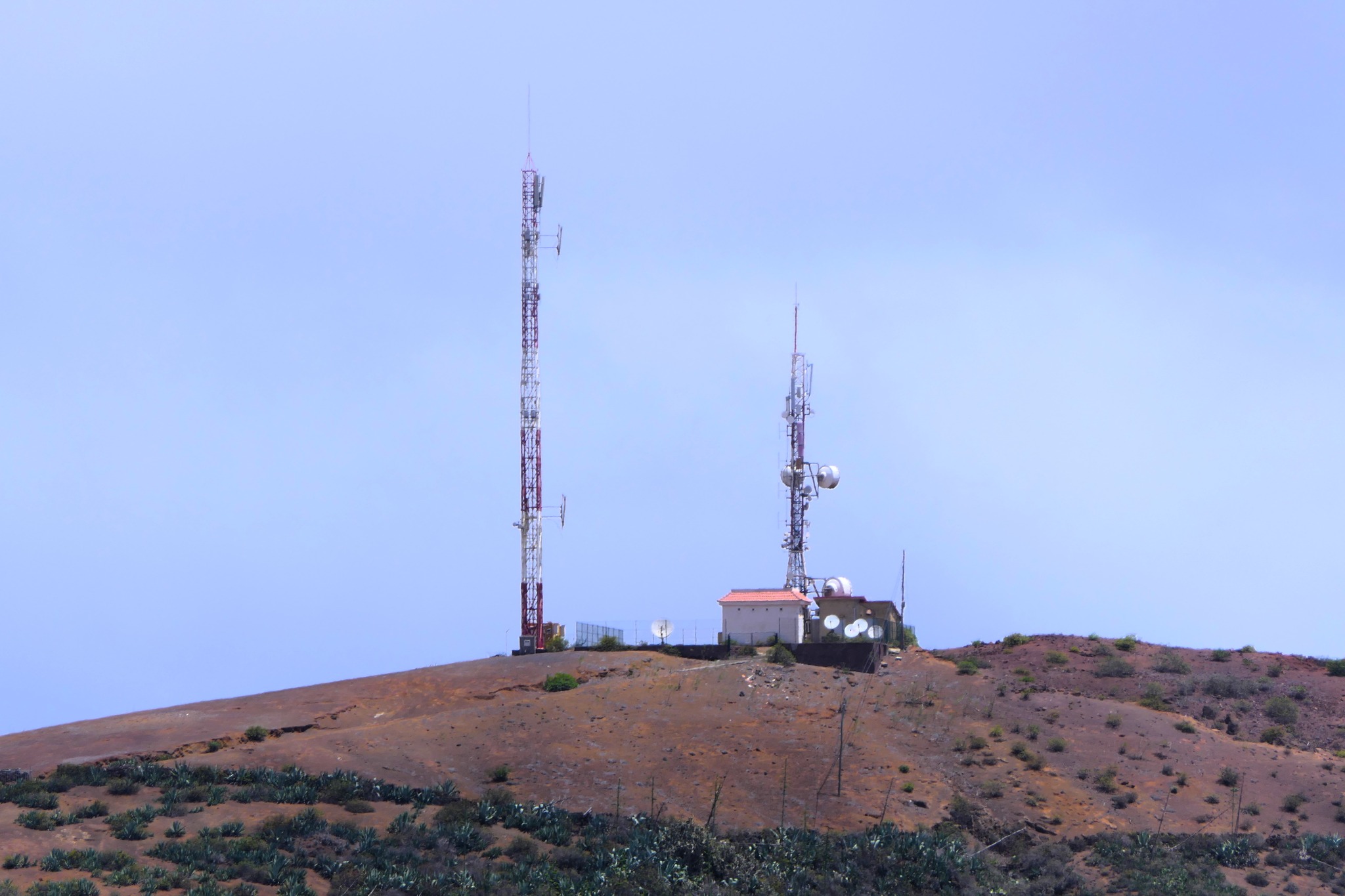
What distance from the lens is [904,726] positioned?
4303 cm

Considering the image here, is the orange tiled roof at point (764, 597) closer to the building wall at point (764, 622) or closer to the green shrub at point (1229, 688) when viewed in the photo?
the building wall at point (764, 622)

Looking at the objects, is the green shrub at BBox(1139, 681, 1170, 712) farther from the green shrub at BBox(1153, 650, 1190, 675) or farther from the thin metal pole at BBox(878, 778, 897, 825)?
the thin metal pole at BBox(878, 778, 897, 825)

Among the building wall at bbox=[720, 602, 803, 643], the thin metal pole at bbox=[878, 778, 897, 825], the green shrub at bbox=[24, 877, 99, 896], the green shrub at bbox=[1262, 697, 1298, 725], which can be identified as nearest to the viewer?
the green shrub at bbox=[24, 877, 99, 896]

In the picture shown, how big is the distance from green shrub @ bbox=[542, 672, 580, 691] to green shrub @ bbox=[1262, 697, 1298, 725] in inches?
1057

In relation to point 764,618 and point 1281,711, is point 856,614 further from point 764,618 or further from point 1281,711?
point 1281,711

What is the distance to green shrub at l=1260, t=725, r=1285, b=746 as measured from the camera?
42062 millimetres

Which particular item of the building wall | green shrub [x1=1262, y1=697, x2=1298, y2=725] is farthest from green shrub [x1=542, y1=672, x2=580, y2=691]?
green shrub [x1=1262, y1=697, x2=1298, y2=725]

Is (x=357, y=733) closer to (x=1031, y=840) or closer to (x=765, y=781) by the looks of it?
(x=765, y=781)

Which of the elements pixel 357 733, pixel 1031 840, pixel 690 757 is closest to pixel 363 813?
pixel 357 733

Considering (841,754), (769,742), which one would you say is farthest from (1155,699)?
(769,742)

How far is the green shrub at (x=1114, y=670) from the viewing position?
49.4m

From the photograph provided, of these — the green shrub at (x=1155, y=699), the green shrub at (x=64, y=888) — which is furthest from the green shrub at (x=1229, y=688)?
the green shrub at (x=64, y=888)

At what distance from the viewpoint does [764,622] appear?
5372 centimetres

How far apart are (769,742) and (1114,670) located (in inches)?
705
